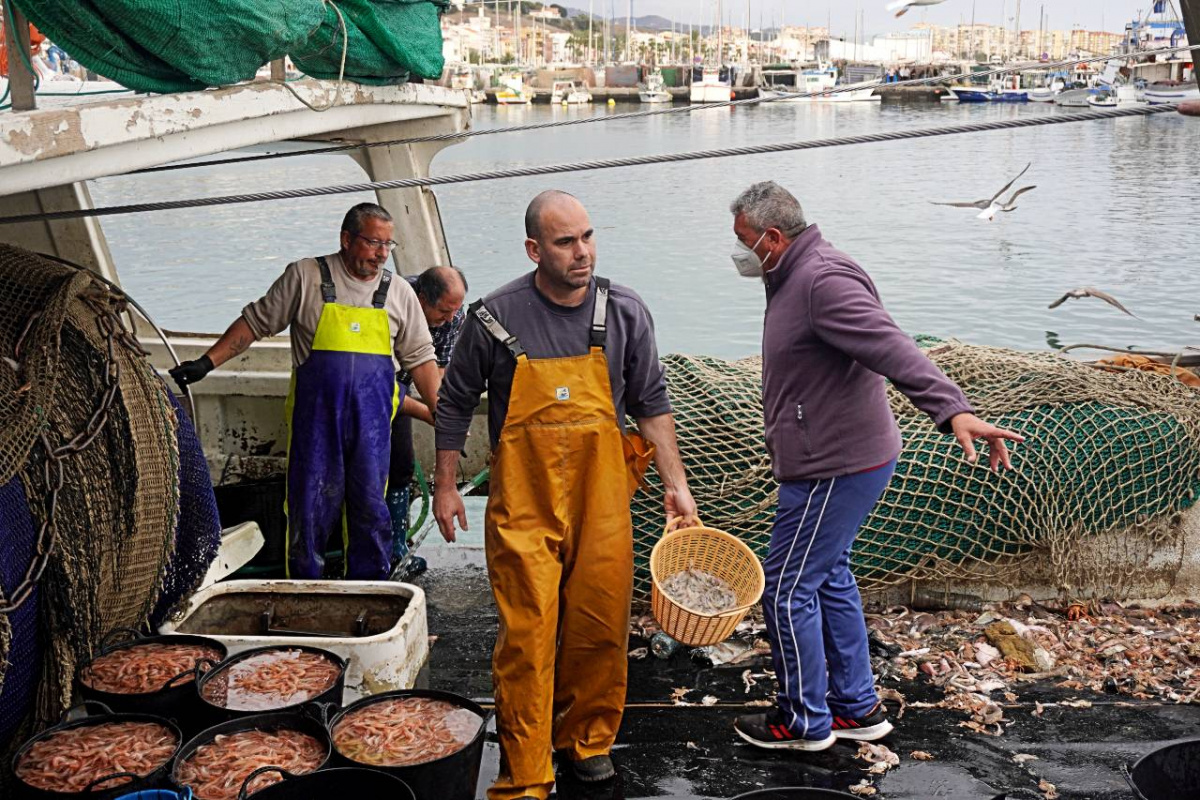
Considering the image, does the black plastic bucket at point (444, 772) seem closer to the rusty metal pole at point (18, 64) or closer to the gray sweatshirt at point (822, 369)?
the gray sweatshirt at point (822, 369)

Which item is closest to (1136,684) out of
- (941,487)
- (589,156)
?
(941,487)

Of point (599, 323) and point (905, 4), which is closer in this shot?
point (599, 323)

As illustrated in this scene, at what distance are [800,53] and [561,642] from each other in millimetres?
147691

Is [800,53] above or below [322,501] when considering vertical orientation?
above

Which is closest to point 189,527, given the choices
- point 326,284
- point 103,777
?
point 326,284

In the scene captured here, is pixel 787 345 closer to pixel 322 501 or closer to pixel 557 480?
pixel 557 480

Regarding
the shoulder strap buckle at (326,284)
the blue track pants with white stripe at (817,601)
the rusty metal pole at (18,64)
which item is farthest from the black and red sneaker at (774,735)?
the rusty metal pole at (18,64)

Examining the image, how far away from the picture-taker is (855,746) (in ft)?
15.4

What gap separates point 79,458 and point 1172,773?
12.4ft

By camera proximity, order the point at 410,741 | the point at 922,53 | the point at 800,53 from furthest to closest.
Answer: the point at 800,53
the point at 922,53
the point at 410,741

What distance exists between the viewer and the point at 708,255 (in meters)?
25.3

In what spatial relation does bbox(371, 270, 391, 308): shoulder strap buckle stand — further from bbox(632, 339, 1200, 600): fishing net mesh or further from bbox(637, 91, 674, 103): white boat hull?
bbox(637, 91, 674, 103): white boat hull

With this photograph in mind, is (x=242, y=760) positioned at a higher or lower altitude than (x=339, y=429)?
lower

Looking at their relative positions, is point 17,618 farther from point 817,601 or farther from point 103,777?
point 817,601
